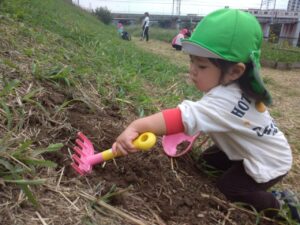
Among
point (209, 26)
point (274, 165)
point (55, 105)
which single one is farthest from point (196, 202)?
point (55, 105)

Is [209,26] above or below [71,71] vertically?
above

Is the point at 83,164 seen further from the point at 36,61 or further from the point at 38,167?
the point at 36,61

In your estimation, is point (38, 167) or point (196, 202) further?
point (196, 202)

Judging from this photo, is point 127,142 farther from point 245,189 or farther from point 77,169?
point 245,189

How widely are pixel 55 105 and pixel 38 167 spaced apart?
0.65 m

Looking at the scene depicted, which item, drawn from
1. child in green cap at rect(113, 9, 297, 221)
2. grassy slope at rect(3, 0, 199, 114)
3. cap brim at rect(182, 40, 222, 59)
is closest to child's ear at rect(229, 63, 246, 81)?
child in green cap at rect(113, 9, 297, 221)

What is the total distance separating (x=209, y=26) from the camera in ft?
5.46

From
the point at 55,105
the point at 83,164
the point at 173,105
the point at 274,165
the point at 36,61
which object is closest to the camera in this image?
the point at 83,164

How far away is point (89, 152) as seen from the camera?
174 centimetres

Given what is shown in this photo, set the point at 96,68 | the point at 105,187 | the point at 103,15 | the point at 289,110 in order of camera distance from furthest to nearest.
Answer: the point at 103,15 < the point at 289,110 < the point at 96,68 < the point at 105,187

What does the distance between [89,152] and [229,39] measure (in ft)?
2.70

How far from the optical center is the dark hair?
5.50 feet

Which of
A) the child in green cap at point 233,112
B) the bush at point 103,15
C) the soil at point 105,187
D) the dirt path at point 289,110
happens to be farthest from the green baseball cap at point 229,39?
the bush at point 103,15

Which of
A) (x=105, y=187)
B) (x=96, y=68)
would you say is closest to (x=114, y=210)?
(x=105, y=187)
